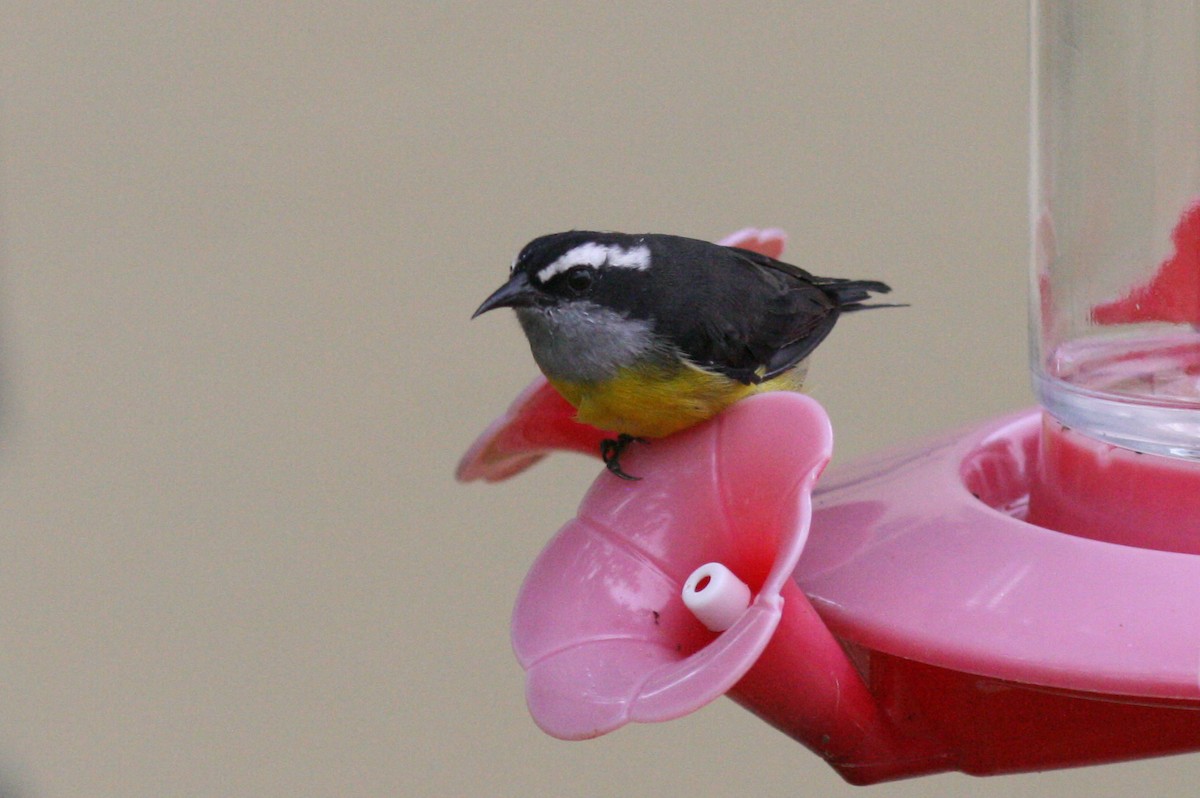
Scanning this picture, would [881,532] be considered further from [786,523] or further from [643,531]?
[643,531]

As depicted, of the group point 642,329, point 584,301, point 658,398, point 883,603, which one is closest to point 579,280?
point 584,301

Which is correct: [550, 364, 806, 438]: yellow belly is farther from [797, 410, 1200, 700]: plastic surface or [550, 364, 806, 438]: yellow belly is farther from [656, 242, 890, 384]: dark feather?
[797, 410, 1200, 700]: plastic surface

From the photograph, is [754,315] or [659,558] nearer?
[659,558]

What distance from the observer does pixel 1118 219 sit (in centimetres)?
248

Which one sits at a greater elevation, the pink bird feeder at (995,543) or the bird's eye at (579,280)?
the bird's eye at (579,280)

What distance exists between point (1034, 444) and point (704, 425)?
0.77 metres

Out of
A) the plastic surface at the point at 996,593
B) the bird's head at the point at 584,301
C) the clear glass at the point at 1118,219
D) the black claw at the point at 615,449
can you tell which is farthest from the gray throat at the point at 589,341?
the clear glass at the point at 1118,219

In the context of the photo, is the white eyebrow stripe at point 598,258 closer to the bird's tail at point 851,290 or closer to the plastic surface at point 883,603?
the plastic surface at point 883,603

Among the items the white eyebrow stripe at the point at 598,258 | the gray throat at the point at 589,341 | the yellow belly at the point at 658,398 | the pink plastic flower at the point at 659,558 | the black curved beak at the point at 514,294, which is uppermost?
the white eyebrow stripe at the point at 598,258

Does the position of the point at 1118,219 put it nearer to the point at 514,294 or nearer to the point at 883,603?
the point at 883,603

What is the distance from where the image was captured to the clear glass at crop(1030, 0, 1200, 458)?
7.64 ft

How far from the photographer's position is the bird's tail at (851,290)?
10.1ft

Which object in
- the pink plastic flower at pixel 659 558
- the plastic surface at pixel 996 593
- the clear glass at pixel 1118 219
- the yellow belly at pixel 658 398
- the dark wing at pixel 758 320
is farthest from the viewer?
the dark wing at pixel 758 320

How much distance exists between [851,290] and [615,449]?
0.80 meters
